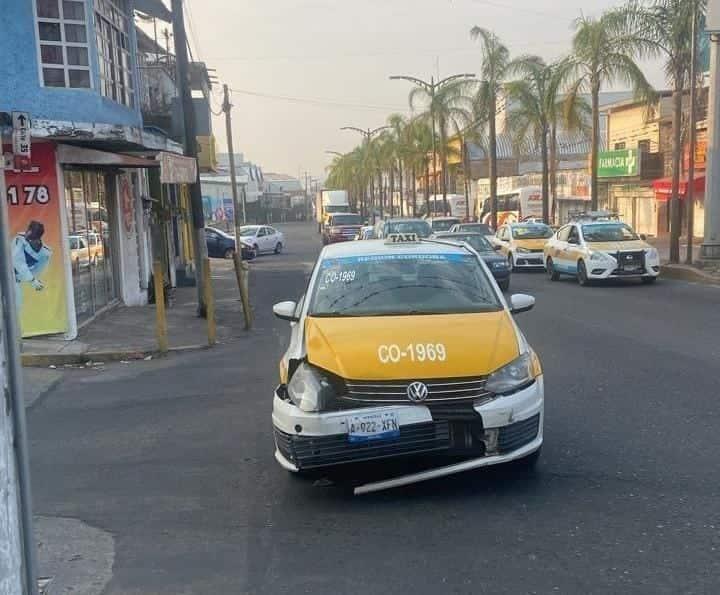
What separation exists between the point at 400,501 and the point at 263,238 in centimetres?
3765

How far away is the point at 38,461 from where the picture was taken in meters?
Result: 6.75

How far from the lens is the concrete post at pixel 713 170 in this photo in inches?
844

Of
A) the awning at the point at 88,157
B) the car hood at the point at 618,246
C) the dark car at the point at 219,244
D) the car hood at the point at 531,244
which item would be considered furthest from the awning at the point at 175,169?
the dark car at the point at 219,244

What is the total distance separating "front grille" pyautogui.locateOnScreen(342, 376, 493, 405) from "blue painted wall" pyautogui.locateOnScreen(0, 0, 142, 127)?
8889mm

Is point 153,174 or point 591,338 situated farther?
point 153,174

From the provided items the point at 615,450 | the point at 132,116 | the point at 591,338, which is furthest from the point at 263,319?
the point at 615,450

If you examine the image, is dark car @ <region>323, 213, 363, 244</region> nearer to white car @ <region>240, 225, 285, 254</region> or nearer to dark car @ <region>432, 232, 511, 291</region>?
white car @ <region>240, 225, 285, 254</region>

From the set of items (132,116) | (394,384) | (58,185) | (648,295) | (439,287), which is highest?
(132,116)

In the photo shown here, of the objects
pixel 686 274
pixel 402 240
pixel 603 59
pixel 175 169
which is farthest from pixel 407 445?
pixel 603 59

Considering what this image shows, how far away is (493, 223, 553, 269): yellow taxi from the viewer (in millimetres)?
25188

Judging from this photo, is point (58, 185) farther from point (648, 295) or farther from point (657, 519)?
point (648, 295)

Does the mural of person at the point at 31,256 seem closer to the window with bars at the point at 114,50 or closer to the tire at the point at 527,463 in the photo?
the window with bars at the point at 114,50

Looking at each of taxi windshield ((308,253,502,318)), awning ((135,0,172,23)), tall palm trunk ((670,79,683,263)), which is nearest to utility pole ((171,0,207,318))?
awning ((135,0,172,23))

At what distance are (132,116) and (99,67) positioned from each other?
2.04 m
